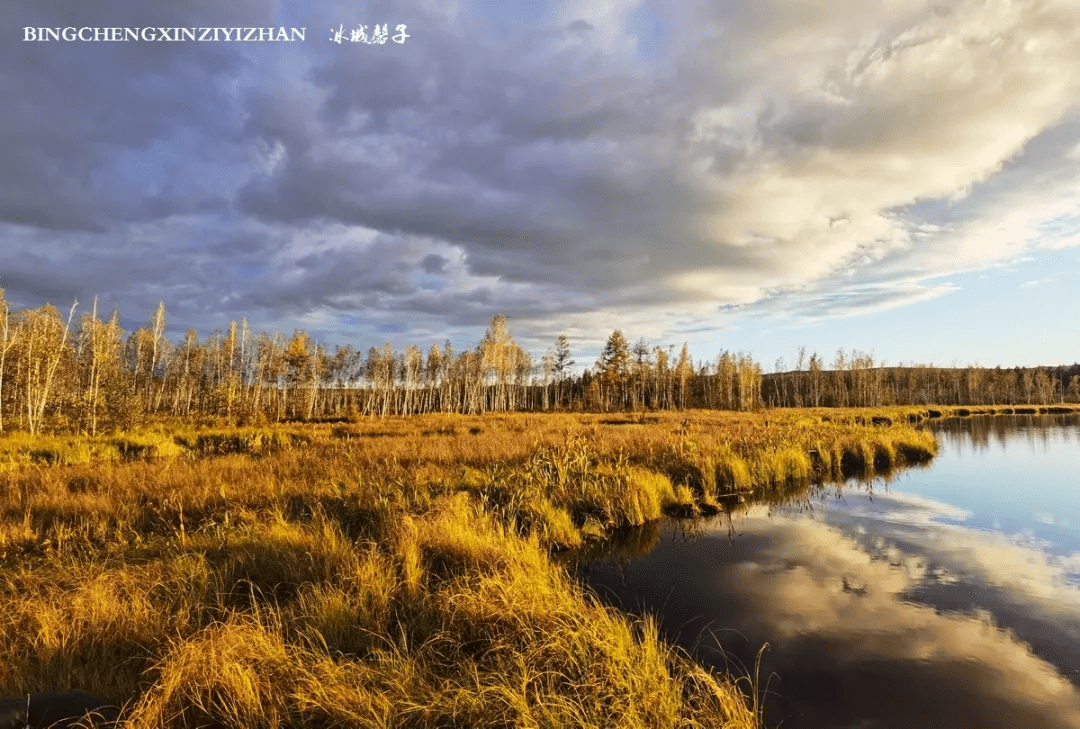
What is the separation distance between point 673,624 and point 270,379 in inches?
2798

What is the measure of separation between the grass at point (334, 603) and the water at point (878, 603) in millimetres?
849

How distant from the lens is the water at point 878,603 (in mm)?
4938

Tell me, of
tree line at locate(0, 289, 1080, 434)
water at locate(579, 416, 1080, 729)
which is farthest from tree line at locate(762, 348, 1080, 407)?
water at locate(579, 416, 1080, 729)

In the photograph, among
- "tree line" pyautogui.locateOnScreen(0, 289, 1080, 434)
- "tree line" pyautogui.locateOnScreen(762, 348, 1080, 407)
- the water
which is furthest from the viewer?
"tree line" pyautogui.locateOnScreen(762, 348, 1080, 407)

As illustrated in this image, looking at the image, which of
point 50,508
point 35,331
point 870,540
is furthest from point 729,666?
point 35,331

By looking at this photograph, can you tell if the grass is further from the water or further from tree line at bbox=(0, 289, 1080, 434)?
tree line at bbox=(0, 289, 1080, 434)

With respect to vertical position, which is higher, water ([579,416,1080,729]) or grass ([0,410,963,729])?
grass ([0,410,963,729])

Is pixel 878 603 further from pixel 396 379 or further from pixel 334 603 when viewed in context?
pixel 396 379

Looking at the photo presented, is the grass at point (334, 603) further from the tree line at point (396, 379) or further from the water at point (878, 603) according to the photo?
the tree line at point (396, 379)

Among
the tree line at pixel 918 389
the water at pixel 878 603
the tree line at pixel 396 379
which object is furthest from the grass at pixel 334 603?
the tree line at pixel 918 389

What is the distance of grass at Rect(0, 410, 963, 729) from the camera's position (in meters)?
3.54

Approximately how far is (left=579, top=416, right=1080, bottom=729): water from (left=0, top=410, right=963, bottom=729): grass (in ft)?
2.79

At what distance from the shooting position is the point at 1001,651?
5.84 meters

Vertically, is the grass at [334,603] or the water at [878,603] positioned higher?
the grass at [334,603]
